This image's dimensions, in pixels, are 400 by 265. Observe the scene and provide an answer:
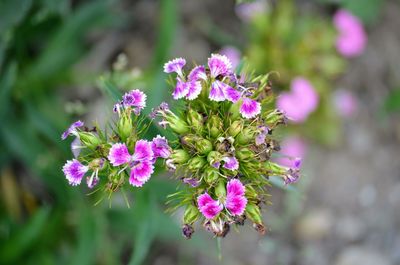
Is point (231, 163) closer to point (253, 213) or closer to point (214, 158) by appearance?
point (214, 158)

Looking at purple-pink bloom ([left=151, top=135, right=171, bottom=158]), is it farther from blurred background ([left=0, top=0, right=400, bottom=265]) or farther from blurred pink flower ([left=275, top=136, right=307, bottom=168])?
blurred pink flower ([left=275, top=136, right=307, bottom=168])

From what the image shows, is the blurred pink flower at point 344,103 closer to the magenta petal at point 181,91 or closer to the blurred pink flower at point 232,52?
the blurred pink flower at point 232,52

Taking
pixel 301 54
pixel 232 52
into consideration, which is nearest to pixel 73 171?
pixel 232 52

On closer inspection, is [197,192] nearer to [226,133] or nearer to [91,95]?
[226,133]

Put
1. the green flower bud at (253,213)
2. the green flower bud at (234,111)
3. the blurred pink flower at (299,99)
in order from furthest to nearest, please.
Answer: the blurred pink flower at (299,99), the green flower bud at (234,111), the green flower bud at (253,213)

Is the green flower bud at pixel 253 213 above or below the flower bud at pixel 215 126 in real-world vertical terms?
below

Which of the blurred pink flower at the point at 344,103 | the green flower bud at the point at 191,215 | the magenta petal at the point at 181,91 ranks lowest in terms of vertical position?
the blurred pink flower at the point at 344,103

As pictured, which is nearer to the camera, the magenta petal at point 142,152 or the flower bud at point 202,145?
the magenta petal at point 142,152

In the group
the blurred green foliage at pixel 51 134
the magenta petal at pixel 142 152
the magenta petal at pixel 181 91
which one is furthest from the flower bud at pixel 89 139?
the blurred green foliage at pixel 51 134
